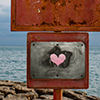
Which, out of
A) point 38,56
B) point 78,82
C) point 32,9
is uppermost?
point 32,9

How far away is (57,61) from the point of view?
2.01 m

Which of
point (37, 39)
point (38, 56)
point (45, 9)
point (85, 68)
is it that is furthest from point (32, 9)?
point (85, 68)

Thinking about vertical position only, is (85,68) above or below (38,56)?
below

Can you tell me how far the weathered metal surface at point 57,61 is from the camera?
2023 mm

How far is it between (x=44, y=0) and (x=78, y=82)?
1.01m

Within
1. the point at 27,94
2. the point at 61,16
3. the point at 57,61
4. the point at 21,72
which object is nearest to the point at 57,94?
the point at 57,61

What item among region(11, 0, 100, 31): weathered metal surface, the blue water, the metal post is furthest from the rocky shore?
the blue water

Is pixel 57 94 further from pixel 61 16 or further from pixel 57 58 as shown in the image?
pixel 61 16

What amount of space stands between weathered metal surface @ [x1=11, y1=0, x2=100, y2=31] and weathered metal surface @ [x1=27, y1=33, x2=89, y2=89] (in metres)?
0.09

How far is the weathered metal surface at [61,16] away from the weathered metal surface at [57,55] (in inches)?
3.6

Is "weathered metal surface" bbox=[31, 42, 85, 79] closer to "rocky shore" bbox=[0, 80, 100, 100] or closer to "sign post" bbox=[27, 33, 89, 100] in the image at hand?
"sign post" bbox=[27, 33, 89, 100]

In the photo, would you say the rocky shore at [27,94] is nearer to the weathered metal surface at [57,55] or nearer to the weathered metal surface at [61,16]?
the weathered metal surface at [57,55]

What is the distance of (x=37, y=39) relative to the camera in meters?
2.05

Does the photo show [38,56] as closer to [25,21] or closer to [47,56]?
[47,56]
